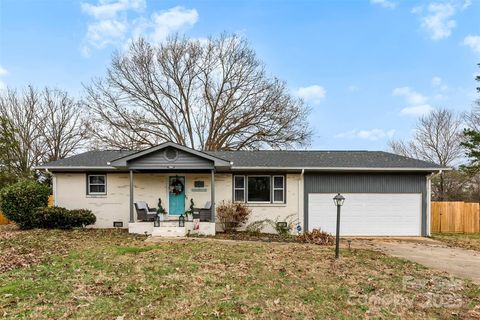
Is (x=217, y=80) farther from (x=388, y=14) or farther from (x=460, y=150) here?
(x=460, y=150)

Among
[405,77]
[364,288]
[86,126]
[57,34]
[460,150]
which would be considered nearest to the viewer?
[364,288]

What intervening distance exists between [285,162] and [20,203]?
10286mm

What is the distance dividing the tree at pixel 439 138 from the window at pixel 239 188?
72.7ft

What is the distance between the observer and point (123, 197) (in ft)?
45.1

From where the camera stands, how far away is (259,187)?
1387 centimetres

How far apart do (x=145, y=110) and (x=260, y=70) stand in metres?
9.06

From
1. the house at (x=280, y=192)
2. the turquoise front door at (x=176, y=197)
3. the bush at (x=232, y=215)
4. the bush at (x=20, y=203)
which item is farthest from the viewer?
the turquoise front door at (x=176, y=197)

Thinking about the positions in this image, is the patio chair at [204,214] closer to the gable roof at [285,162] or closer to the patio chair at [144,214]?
the patio chair at [144,214]

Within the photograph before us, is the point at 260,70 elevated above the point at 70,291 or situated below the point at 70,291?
above

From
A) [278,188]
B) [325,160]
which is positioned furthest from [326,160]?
[278,188]

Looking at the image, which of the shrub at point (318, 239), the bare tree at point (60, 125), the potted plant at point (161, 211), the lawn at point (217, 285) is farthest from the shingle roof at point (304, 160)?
the bare tree at point (60, 125)

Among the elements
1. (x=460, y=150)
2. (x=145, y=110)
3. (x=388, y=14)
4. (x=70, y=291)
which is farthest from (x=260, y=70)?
(x=70, y=291)

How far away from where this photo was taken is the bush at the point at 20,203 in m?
12.2

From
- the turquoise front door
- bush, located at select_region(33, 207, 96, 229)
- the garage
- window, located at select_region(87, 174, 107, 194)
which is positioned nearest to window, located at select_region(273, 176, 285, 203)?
the garage
